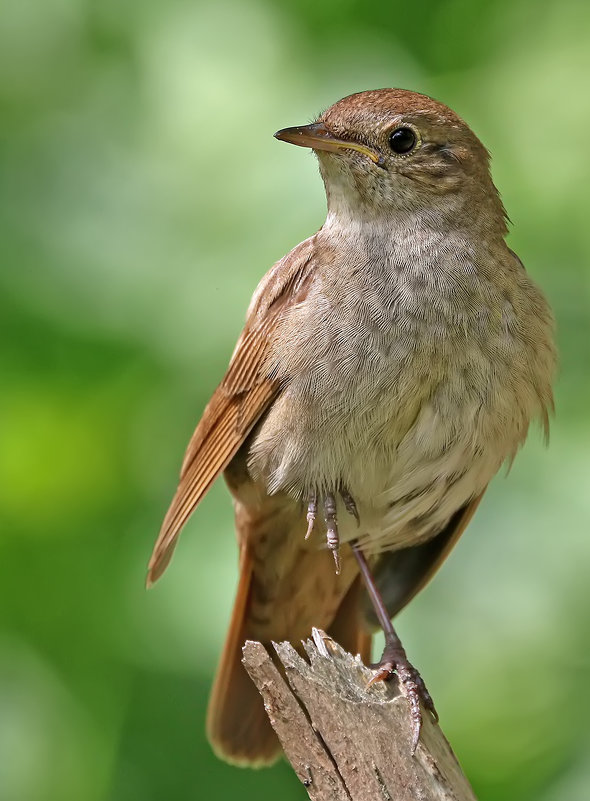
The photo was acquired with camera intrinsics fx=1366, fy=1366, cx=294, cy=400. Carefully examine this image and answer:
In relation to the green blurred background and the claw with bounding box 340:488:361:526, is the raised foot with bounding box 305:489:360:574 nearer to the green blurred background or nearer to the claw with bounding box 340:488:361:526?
the claw with bounding box 340:488:361:526

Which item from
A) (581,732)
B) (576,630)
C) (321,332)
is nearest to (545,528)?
(576,630)

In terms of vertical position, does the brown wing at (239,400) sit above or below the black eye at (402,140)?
below

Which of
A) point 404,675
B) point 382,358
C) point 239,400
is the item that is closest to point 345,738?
point 404,675

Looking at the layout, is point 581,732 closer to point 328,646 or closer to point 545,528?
point 545,528

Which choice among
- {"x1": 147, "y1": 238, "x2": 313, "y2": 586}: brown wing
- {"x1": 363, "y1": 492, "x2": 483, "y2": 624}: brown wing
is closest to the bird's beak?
{"x1": 147, "y1": 238, "x2": 313, "y2": 586}: brown wing

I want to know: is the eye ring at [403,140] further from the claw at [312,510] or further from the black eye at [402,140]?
the claw at [312,510]

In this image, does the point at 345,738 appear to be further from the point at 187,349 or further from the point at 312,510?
the point at 187,349

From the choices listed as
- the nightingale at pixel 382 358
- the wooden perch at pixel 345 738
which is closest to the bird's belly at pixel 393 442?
the nightingale at pixel 382 358
